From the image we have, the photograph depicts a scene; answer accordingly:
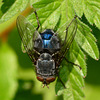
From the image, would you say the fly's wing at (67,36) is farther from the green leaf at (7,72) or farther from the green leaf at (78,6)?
the green leaf at (7,72)

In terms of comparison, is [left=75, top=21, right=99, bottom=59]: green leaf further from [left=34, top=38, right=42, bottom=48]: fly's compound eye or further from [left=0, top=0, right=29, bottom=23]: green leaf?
[left=0, top=0, right=29, bottom=23]: green leaf

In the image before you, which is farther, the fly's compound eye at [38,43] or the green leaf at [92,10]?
the fly's compound eye at [38,43]

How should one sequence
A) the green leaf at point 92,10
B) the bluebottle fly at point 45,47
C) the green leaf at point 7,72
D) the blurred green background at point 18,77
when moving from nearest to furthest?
the green leaf at point 92,10 → the bluebottle fly at point 45,47 → the blurred green background at point 18,77 → the green leaf at point 7,72

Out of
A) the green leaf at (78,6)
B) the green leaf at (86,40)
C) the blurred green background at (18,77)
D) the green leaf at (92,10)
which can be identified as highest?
the green leaf at (78,6)

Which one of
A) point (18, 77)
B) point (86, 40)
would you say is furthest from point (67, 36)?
point (18, 77)

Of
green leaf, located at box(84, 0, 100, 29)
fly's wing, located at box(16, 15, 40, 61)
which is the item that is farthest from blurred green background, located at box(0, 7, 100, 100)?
green leaf, located at box(84, 0, 100, 29)

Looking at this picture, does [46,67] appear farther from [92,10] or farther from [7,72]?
[7,72]

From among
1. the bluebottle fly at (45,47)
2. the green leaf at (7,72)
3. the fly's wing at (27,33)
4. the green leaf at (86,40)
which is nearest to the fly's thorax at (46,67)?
the bluebottle fly at (45,47)
